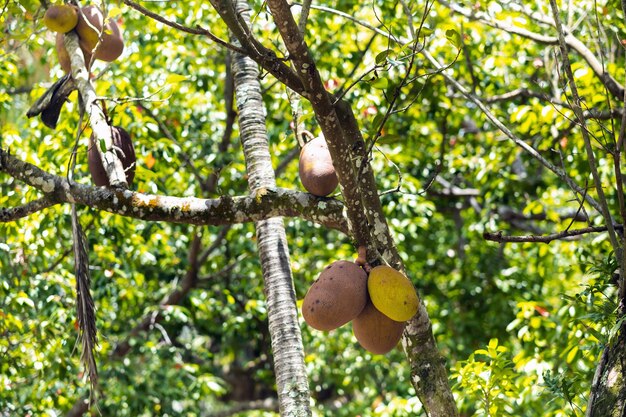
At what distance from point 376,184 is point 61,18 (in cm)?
152

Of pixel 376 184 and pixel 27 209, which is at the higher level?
pixel 376 184

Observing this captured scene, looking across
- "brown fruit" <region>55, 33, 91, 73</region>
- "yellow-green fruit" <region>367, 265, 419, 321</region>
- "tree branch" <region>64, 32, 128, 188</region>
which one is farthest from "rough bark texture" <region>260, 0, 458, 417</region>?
"brown fruit" <region>55, 33, 91, 73</region>

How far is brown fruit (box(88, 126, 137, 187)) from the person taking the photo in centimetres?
269

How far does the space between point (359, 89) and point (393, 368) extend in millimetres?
2435

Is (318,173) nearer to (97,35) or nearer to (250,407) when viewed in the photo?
(97,35)

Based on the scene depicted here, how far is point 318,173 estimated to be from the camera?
7.63 feet

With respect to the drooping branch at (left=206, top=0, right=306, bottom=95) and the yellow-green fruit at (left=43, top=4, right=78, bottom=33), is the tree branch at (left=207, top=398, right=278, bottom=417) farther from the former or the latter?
the drooping branch at (left=206, top=0, right=306, bottom=95)

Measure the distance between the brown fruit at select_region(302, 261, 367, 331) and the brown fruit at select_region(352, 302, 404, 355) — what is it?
0.12 ft

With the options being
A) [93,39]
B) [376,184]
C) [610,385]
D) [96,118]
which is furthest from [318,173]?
[376,184]

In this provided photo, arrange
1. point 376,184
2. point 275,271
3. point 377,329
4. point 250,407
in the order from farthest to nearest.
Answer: point 250,407 < point 376,184 < point 275,271 < point 377,329

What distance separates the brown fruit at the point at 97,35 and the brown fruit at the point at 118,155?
0.39 m

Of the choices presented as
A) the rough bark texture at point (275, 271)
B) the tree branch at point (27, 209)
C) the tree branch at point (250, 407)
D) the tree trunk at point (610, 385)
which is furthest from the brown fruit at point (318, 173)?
the tree branch at point (250, 407)

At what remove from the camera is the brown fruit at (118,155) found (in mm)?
2691

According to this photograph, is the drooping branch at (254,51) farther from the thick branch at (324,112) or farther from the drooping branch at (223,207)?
the drooping branch at (223,207)
